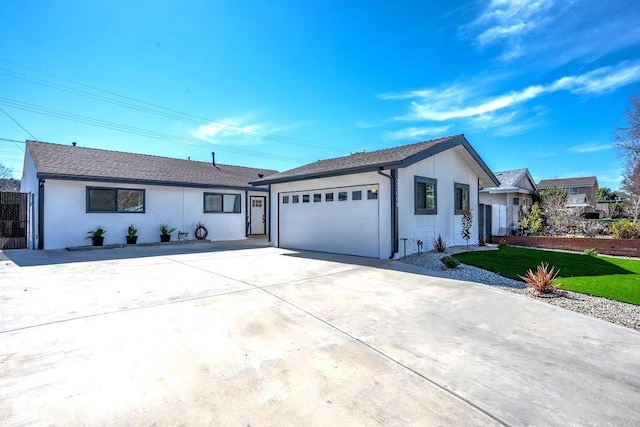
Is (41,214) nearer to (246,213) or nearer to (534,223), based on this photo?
(246,213)

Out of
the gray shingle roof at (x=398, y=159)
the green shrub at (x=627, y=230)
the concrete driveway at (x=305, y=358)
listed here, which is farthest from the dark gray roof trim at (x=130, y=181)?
the green shrub at (x=627, y=230)

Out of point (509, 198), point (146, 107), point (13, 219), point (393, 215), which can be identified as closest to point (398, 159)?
point (393, 215)

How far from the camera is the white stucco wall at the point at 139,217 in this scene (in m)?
11.4

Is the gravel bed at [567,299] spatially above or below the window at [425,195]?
below

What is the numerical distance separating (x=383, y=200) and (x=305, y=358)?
666cm

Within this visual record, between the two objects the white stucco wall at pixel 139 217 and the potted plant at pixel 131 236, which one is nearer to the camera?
the white stucco wall at pixel 139 217

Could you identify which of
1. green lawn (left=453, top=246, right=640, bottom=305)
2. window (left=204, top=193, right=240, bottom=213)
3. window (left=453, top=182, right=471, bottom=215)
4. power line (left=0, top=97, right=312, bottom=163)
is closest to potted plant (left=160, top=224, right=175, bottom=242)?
window (left=204, top=193, right=240, bottom=213)

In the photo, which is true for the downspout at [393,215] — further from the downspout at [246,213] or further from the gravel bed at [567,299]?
the downspout at [246,213]

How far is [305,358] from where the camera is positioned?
3049 millimetres

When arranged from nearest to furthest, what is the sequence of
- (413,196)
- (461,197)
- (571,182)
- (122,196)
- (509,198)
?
(413,196)
(461,197)
(122,196)
(509,198)
(571,182)

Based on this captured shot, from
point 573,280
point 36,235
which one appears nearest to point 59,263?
point 36,235

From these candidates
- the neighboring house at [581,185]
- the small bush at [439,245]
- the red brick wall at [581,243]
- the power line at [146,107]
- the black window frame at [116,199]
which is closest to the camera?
the small bush at [439,245]

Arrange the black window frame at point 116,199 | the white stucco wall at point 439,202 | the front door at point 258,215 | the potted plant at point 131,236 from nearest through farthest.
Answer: the white stucco wall at point 439,202
the black window frame at point 116,199
the potted plant at point 131,236
the front door at point 258,215

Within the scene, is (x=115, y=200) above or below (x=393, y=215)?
above
